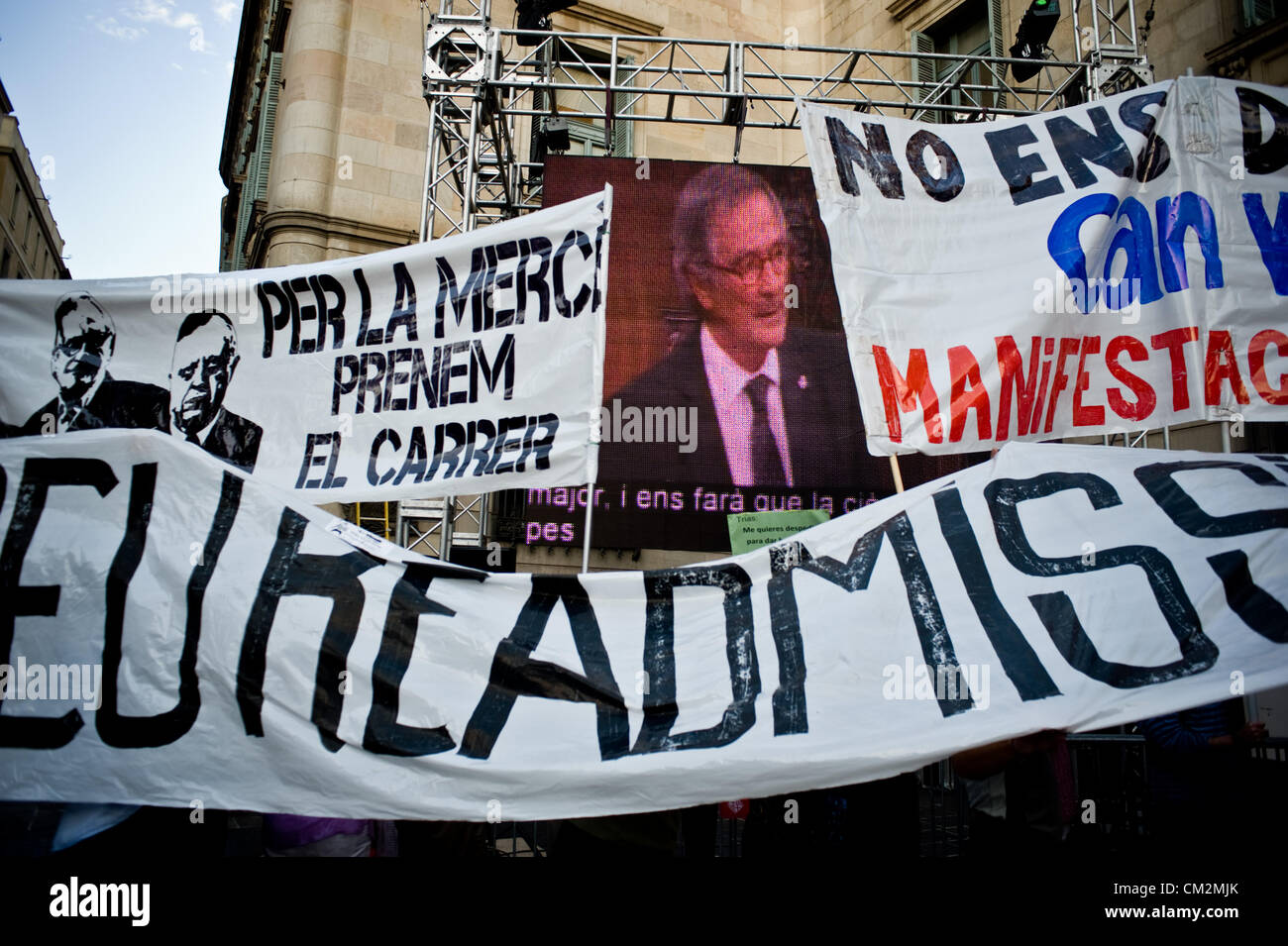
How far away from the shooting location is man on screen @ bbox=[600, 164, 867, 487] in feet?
24.8

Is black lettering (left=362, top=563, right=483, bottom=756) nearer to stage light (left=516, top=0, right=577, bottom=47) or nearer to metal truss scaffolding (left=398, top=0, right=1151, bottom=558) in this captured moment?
metal truss scaffolding (left=398, top=0, right=1151, bottom=558)

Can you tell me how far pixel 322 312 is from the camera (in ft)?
15.6

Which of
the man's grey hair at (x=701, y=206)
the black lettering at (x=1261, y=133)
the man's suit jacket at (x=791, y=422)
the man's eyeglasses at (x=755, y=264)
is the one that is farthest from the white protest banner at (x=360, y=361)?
the black lettering at (x=1261, y=133)

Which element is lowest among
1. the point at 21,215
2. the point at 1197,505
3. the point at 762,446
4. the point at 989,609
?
the point at 989,609

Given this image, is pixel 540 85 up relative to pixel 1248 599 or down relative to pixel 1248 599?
up

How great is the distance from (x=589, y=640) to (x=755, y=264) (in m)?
5.35

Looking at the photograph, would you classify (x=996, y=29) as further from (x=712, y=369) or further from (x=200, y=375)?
(x=200, y=375)

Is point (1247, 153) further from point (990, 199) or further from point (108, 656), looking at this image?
point (108, 656)

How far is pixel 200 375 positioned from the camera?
182 inches

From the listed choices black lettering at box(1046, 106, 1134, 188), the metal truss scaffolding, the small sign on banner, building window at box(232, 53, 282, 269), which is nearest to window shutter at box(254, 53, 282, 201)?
building window at box(232, 53, 282, 269)

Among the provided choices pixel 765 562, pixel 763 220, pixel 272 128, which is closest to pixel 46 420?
pixel 765 562

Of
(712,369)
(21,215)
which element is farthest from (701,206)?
(21,215)

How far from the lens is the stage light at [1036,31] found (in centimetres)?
806
